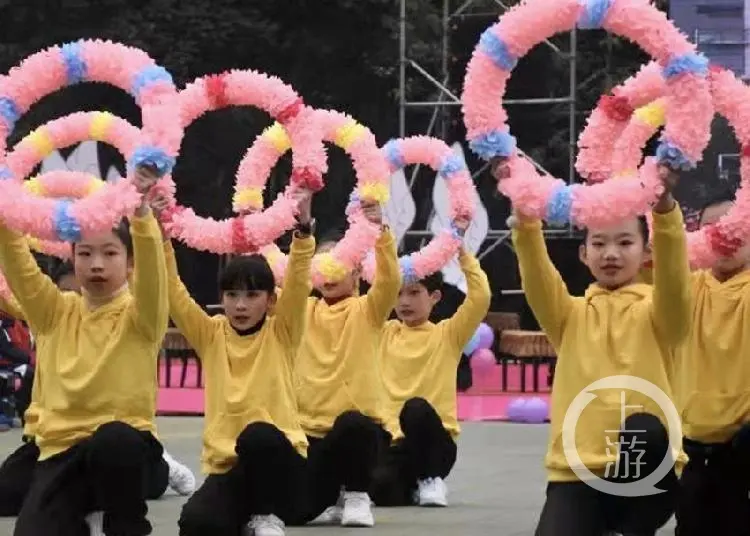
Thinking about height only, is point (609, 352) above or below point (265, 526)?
above

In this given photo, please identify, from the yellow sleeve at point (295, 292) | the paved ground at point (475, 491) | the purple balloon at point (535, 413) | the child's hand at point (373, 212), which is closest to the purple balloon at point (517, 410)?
the purple balloon at point (535, 413)

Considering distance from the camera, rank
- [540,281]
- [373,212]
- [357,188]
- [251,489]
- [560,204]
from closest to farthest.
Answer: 1. [560,204]
2. [540,281]
3. [251,489]
4. [373,212]
5. [357,188]

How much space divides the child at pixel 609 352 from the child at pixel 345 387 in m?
2.51

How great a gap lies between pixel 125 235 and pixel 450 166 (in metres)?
4.01

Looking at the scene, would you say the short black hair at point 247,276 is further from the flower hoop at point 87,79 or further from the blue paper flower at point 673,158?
the blue paper flower at point 673,158

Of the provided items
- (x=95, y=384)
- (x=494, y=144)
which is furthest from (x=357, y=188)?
(x=494, y=144)

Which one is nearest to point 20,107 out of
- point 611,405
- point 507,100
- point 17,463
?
point 17,463

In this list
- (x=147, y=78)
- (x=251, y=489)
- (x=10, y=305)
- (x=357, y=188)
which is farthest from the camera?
(x=10, y=305)

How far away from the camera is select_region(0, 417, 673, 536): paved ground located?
941 centimetres

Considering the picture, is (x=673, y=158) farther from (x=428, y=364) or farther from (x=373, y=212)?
(x=428, y=364)

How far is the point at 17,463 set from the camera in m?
9.25

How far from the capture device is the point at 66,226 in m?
6.91

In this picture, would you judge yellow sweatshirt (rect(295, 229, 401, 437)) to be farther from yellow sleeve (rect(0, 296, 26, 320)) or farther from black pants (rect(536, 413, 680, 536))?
black pants (rect(536, 413, 680, 536))

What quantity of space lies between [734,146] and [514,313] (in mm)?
5752
